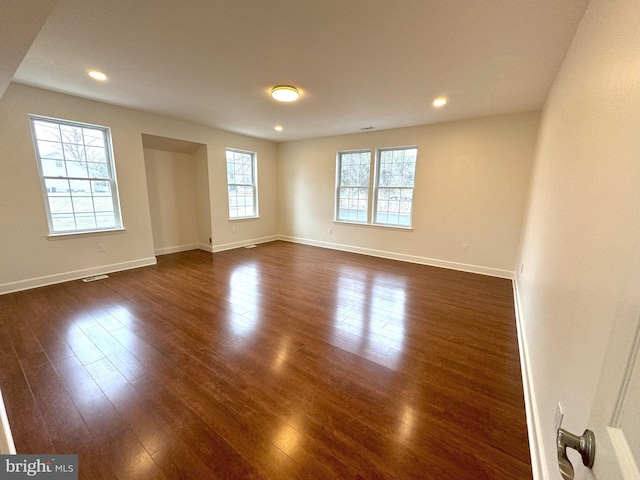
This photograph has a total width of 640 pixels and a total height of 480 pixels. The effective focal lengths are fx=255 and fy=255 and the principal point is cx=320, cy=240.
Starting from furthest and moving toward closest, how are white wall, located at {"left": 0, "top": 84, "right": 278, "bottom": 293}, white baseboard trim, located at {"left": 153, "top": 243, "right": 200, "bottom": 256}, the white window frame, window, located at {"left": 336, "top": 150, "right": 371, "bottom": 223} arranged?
the white window frame, window, located at {"left": 336, "top": 150, "right": 371, "bottom": 223}, white baseboard trim, located at {"left": 153, "top": 243, "right": 200, "bottom": 256}, white wall, located at {"left": 0, "top": 84, "right": 278, "bottom": 293}

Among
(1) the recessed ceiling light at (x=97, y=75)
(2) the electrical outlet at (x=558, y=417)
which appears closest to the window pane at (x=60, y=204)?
(1) the recessed ceiling light at (x=97, y=75)

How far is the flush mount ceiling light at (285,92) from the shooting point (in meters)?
2.97

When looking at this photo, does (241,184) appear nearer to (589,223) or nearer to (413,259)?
(413,259)

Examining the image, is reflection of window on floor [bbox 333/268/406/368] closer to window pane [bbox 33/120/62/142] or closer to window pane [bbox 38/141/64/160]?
window pane [bbox 38/141/64/160]

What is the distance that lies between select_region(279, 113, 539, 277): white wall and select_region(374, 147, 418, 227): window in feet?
0.51

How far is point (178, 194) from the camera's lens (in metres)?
5.41

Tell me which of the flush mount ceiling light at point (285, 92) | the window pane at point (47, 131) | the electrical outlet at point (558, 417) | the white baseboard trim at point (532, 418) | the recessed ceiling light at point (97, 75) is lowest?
the white baseboard trim at point (532, 418)

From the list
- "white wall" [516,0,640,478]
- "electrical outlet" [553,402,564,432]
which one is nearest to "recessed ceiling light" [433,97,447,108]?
"white wall" [516,0,640,478]

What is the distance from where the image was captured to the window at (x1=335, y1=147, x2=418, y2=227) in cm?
494

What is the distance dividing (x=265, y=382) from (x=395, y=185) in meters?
4.31

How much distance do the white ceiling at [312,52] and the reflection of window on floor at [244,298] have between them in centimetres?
254

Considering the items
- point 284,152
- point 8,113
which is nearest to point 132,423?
point 8,113

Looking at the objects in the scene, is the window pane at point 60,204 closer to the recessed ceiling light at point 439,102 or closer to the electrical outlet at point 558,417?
the recessed ceiling light at point 439,102

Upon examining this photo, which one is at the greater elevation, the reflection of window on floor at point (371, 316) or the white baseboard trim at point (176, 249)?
the white baseboard trim at point (176, 249)
